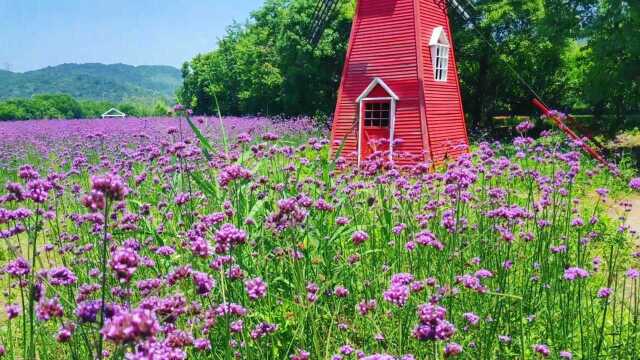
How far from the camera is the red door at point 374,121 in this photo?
549 inches

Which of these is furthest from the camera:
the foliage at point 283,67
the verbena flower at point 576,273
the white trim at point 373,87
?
the foliage at point 283,67

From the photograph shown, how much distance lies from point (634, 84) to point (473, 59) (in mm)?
9011

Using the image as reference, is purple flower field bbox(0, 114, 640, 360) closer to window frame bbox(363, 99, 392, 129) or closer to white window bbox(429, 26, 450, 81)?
window frame bbox(363, 99, 392, 129)

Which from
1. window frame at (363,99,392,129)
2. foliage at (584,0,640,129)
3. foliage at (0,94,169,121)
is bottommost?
window frame at (363,99,392,129)

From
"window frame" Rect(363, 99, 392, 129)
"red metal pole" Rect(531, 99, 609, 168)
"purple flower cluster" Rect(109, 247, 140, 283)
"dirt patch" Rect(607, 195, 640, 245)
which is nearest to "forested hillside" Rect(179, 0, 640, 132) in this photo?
"dirt patch" Rect(607, 195, 640, 245)

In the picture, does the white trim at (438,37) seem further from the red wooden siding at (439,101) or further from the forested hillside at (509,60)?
the forested hillside at (509,60)

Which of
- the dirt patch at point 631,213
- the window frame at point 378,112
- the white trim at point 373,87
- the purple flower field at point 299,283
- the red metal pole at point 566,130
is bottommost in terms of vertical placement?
the dirt patch at point 631,213

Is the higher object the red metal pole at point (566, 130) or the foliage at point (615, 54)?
the foliage at point (615, 54)

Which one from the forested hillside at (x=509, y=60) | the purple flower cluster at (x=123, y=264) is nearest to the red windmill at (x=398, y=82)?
the forested hillside at (x=509, y=60)

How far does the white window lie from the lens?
45.1 feet

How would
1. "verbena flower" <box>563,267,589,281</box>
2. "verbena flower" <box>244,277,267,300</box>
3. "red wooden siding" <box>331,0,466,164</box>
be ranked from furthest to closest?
"red wooden siding" <box>331,0,466,164</box> → "verbena flower" <box>563,267,589,281</box> → "verbena flower" <box>244,277,267,300</box>

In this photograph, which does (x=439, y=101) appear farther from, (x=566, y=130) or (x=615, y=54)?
(x=566, y=130)

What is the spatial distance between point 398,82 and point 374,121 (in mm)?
1364

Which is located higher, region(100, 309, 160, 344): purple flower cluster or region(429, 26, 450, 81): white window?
region(429, 26, 450, 81): white window
